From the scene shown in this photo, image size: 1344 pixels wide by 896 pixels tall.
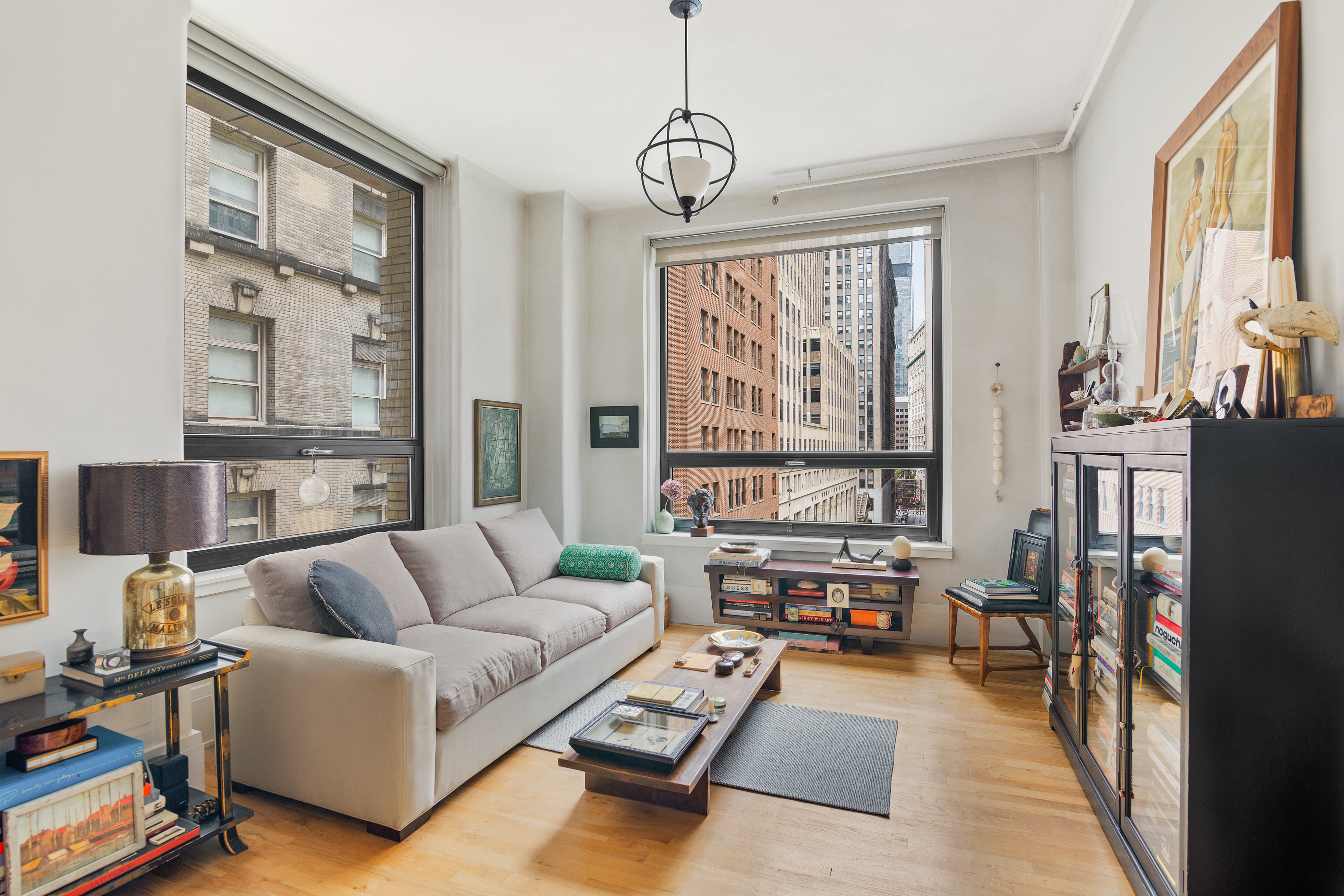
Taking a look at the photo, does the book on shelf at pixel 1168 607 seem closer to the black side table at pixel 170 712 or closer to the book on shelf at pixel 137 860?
the black side table at pixel 170 712

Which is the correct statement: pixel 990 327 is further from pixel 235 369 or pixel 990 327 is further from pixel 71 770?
pixel 71 770

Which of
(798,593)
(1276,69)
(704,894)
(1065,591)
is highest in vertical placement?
(1276,69)

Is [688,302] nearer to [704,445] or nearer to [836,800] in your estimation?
[704,445]

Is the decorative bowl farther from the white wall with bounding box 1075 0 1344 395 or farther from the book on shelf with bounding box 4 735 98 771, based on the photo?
the book on shelf with bounding box 4 735 98 771

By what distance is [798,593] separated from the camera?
4.09 m

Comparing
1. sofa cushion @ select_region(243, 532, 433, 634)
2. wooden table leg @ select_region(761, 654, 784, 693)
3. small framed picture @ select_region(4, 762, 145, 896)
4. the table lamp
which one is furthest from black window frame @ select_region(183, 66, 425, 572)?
wooden table leg @ select_region(761, 654, 784, 693)

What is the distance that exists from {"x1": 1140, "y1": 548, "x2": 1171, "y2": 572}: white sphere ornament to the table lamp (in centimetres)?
266

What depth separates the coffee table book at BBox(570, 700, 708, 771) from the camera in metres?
2.07

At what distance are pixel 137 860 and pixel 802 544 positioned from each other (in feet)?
11.7

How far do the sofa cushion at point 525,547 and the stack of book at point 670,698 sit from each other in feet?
4.62

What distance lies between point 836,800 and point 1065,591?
1.27 meters

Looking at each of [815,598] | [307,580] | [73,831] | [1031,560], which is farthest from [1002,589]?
[73,831]

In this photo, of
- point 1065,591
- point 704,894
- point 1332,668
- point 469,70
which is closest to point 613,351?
point 469,70

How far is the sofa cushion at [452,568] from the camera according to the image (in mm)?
3146
